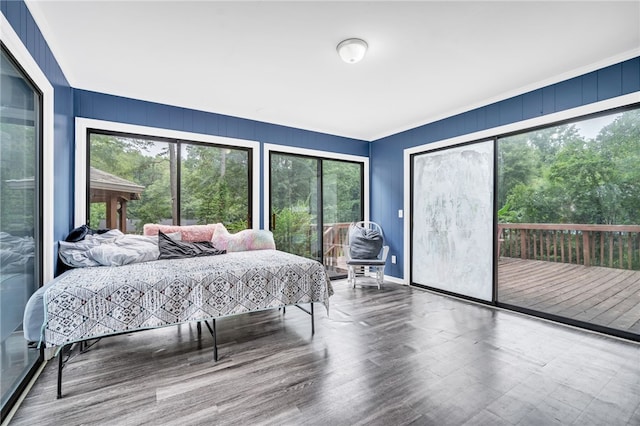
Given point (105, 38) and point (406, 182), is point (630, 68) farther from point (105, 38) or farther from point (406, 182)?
point (105, 38)

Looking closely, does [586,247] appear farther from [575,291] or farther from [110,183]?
[110,183]

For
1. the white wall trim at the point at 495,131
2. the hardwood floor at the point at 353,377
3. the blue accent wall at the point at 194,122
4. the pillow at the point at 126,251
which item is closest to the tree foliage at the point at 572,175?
the white wall trim at the point at 495,131

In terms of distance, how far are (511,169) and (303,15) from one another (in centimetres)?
302

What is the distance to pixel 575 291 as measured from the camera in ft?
10.8

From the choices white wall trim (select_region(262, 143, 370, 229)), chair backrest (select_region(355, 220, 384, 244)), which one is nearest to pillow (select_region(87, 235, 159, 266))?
white wall trim (select_region(262, 143, 370, 229))

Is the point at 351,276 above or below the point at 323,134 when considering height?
below

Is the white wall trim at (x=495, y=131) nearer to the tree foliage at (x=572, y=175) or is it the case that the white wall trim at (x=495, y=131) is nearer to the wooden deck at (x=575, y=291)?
the tree foliage at (x=572, y=175)

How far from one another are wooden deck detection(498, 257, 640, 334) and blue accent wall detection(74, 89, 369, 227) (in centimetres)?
321

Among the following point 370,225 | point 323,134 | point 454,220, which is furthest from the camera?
point 370,225

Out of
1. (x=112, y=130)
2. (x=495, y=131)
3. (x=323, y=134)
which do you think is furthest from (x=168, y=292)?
(x=495, y=131)

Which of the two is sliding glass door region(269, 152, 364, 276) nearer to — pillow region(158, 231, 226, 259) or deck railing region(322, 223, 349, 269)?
deck railing region(322, 223, 349, 269)

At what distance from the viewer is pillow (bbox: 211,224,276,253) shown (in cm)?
349

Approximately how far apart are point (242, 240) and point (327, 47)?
91.6 inches

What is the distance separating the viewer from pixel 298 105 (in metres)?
3.76
